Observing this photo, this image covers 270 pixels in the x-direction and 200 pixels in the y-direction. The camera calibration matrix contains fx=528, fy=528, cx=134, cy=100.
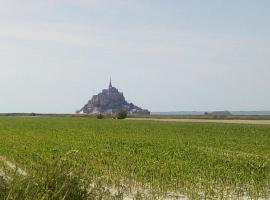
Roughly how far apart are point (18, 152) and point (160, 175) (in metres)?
10.2

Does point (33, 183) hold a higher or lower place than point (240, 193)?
higher

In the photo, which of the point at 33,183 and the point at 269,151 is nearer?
the point at 33,183

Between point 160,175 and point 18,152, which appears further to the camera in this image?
point 18,152

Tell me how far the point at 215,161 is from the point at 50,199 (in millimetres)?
14524

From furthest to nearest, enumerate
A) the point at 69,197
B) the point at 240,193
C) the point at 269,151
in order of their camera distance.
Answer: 1. the point at 269,151
2. the point at 240,193
3. the point at 69,197

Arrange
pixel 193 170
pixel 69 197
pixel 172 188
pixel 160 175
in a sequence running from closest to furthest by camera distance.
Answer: pixel 69 197
pixel 172 188
pixel 160 175
pixel 193 170

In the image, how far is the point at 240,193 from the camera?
1378cm

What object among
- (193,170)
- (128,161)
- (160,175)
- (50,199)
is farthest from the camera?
(128,161)

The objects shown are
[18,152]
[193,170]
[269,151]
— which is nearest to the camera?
[193,170]

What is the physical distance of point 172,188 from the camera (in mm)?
14711

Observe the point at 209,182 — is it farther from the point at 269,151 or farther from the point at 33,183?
the point at 269,151

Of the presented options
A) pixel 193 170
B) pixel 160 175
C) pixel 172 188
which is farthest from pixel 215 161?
pixel 172 188

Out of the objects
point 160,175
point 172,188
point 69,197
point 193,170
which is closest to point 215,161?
point 193,170

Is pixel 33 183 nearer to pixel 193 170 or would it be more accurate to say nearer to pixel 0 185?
pixel 0 185
